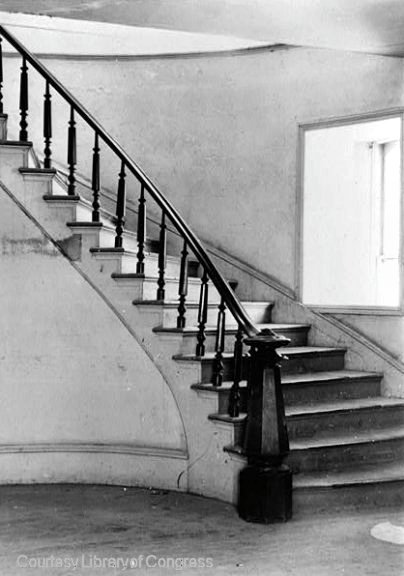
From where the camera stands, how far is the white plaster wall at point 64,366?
5012 millimetres

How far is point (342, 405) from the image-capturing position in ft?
16.8

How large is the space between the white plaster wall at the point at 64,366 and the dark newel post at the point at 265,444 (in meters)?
0.81

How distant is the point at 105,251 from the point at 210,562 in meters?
2.18

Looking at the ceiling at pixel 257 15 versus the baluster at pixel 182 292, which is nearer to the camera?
the ceiling at pixel 257 15

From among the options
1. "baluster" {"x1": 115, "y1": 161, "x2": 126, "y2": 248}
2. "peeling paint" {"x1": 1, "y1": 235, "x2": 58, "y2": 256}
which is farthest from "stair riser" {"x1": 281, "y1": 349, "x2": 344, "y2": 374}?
"peeling paint" {"x1": 1, "y1": 235, "x2": 58, "y2": 256}

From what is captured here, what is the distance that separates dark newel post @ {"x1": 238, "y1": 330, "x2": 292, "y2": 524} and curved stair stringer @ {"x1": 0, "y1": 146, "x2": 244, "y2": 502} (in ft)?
1.68

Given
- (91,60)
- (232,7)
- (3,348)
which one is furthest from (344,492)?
(91,60)

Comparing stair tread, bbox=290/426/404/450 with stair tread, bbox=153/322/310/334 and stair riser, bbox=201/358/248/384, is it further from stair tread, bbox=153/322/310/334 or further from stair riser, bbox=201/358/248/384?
stair tread, bbox=153/322/310/334

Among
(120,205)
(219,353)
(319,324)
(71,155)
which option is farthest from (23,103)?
(319,324)

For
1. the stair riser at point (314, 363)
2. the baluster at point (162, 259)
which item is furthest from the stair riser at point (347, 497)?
the baluster at point (162, 259)

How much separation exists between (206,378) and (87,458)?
3.39 feet

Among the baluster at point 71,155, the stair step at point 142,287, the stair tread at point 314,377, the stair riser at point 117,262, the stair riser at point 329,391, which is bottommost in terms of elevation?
the stair riser at point 329,391

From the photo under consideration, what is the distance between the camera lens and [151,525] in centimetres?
417

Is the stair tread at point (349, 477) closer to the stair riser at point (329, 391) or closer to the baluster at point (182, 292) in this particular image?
the stair riser at point (329, 391)
